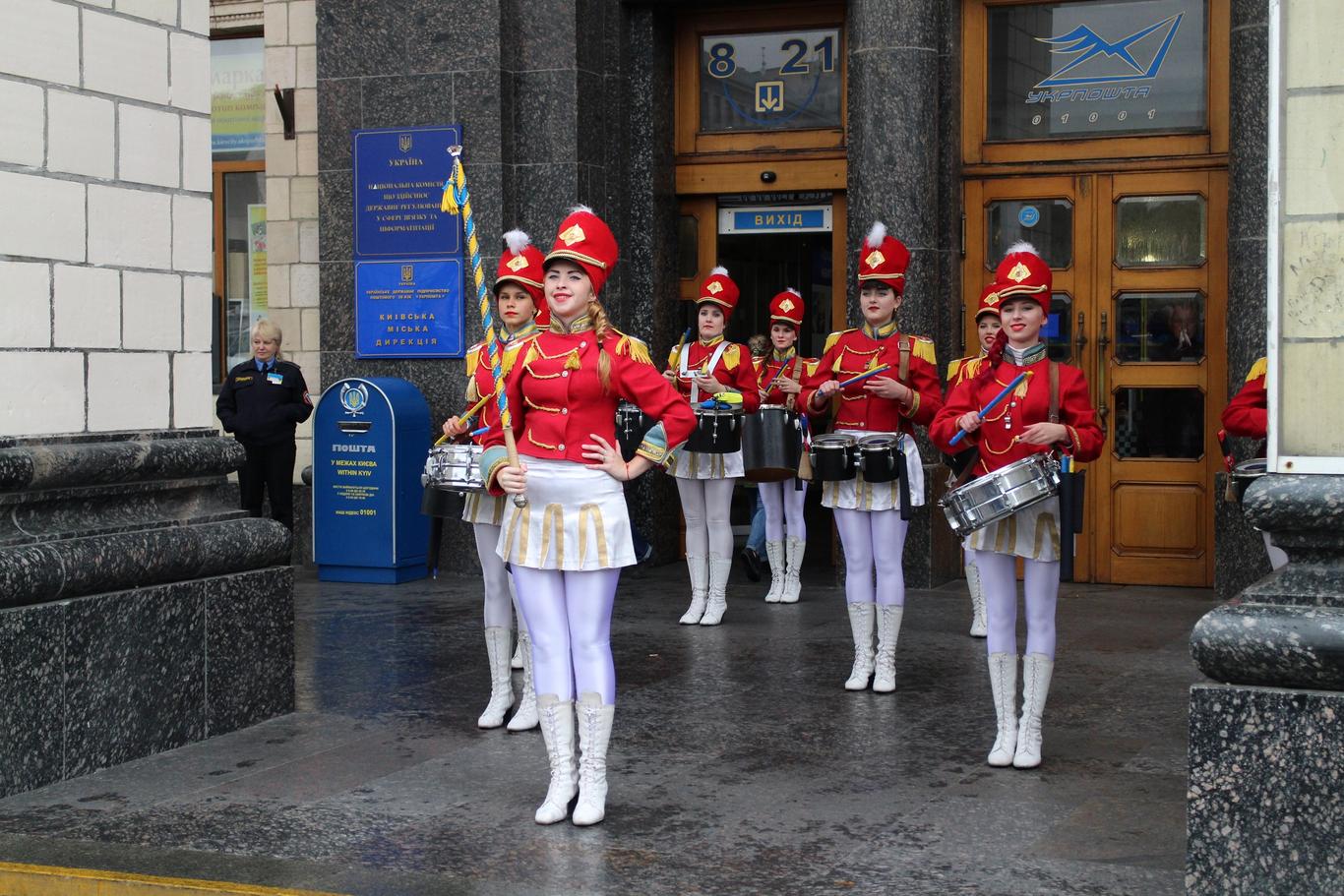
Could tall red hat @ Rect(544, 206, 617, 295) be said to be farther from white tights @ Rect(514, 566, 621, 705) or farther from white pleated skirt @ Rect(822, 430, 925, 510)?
white pleated skirt @ Rect(822, 430, 925, 510)

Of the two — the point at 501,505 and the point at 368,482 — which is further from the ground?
the point at 501,505

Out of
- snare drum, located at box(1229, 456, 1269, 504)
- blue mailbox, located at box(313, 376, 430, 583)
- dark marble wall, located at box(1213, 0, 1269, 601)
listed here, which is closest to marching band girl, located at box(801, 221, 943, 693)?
snare drum, located at box(1229, 456, 1269, 504)

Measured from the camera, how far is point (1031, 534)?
6.91 m

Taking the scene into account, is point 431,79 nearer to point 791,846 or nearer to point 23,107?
point 23,107

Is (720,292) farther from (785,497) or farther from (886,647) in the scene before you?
(886,647)

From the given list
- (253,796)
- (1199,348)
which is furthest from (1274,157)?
(1199,348)

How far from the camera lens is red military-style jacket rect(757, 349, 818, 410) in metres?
11.8

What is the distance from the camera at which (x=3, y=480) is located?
670 cm

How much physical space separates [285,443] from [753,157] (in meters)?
4.21

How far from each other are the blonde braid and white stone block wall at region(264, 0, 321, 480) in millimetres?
8263

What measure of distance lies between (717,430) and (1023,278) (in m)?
3.62

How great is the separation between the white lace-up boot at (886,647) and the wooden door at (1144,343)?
4121 mm

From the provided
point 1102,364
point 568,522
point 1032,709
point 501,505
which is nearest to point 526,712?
point 501,505

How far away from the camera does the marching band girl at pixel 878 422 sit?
8.66m
